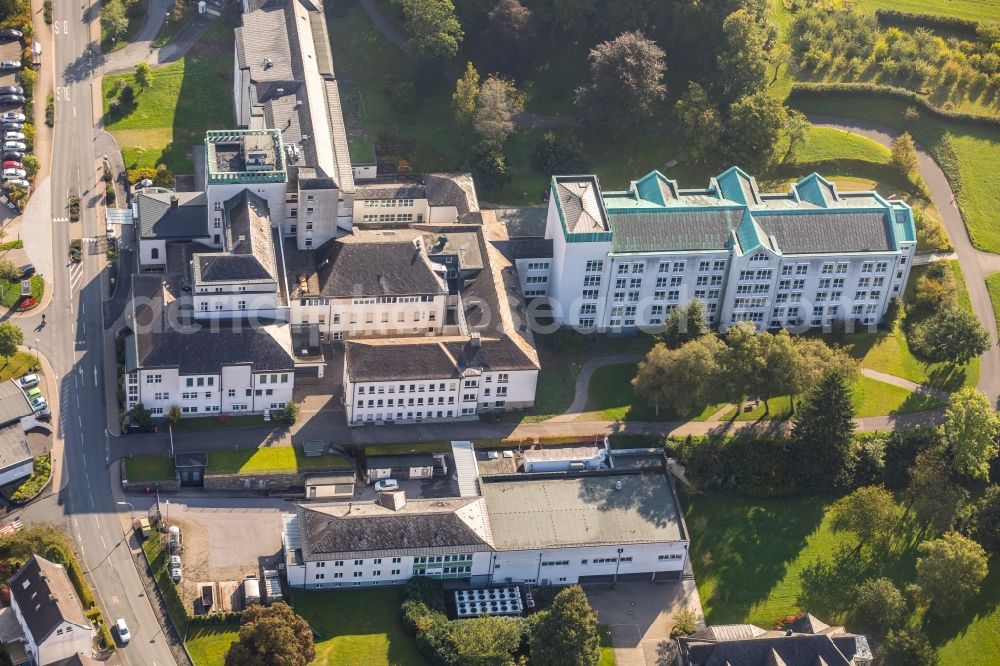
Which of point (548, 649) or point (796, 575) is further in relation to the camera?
point (796, 575)

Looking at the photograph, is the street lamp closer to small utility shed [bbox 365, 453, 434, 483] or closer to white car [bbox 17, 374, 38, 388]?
white car [bbox 17, 374, 38, 388]

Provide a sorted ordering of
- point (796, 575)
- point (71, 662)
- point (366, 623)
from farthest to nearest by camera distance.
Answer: point (796, 575) < point (366, 623) < point (71, 662)

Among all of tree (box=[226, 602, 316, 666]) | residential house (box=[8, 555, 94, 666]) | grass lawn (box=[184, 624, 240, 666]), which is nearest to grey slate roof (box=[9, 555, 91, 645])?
residential house (box=[8, 555, 94, 666])

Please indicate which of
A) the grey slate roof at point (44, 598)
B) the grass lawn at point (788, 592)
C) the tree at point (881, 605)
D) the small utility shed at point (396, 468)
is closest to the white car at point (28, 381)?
the grey slate roof at point (44, 598)

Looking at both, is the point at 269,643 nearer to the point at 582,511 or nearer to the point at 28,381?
the point at 582,511

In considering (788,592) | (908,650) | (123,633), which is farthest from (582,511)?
(123,633)

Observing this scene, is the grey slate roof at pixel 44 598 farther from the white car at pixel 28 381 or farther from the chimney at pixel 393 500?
the chimney at pixel 393 500

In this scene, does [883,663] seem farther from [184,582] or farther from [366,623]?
[184,582]

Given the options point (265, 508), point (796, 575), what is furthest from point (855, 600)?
point (265, 508)
